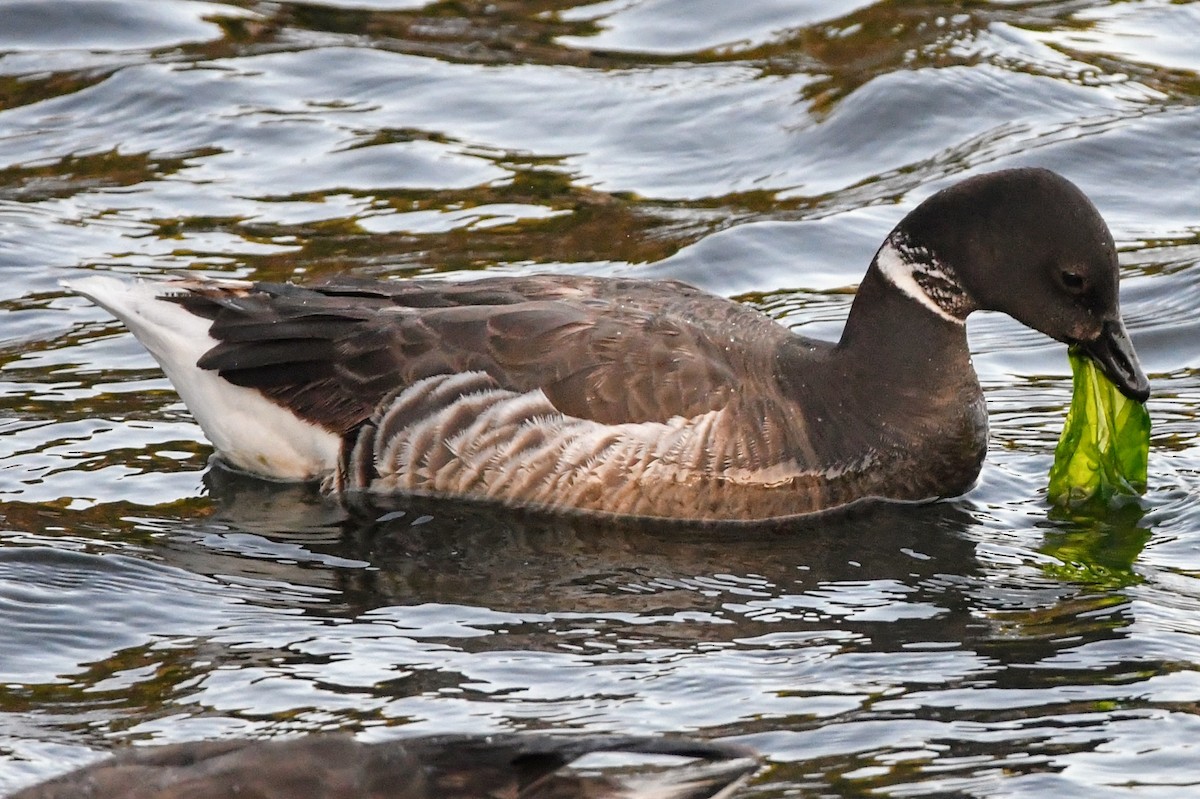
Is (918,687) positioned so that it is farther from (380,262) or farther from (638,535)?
(380,262)

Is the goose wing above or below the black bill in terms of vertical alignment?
above

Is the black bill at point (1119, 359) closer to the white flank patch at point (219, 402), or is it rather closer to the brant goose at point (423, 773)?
the white flank patch at point (219, 402)

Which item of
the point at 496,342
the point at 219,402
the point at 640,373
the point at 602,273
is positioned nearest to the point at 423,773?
the point at 640,373

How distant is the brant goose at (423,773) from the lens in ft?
17.1

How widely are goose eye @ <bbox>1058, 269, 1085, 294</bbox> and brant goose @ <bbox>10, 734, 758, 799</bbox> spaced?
4.23m

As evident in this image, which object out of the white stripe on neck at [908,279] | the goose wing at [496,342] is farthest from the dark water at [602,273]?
the white stripe on neck at [908,279]

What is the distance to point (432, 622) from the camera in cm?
786

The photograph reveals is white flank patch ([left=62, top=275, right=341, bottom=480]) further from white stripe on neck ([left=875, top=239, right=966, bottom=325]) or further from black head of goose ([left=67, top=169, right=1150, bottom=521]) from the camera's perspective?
white stripe on neck ([left=875, top=239, right=966, bottom=325])

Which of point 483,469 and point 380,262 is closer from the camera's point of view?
point 483,469

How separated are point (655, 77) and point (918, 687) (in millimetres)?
8497

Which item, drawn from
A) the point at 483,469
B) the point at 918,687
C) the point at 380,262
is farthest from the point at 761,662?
the point at 380,262

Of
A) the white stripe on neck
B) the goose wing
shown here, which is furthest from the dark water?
the white stripe on neck

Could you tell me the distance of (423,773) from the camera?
17.3ft

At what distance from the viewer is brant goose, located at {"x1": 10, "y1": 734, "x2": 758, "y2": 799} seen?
5.20 meters
